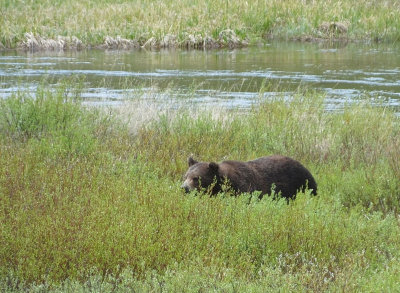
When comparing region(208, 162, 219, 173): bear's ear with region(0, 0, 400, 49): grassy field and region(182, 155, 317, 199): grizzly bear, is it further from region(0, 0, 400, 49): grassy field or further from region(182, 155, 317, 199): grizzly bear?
region(0, 0, 400, 49): grassy field

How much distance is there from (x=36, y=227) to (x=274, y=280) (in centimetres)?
198

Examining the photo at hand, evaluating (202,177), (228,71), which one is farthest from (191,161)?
(228,71)

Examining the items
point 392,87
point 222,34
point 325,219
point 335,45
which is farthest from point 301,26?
point 325,219

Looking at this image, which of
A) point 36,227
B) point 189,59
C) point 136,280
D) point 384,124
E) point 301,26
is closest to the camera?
point 136,280

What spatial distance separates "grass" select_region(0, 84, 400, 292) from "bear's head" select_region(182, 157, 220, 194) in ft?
0.55

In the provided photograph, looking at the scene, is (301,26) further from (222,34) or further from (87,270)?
(87,270)

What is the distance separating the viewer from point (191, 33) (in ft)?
93.8

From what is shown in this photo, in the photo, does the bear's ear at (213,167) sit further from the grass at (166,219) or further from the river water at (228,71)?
the river water at (228,71)

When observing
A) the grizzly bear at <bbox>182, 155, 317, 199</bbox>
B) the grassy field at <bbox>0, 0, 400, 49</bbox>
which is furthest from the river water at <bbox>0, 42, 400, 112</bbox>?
the grizzly bear at <bbox>182, 155, 317, 199</bbox>

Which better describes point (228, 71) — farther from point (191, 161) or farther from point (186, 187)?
point (186, 187)

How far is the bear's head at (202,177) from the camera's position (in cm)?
739

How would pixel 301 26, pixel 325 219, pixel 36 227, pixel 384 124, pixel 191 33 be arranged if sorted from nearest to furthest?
pixel 36 227, pixel 325 219, pixel 384 124, pixel 191 33, pixel 301 26

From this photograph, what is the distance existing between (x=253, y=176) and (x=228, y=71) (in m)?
14.9

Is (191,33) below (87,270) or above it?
above
